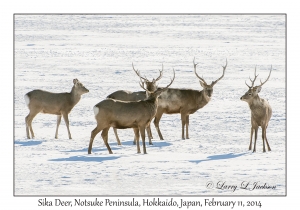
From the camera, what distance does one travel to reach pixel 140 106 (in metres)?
15.6

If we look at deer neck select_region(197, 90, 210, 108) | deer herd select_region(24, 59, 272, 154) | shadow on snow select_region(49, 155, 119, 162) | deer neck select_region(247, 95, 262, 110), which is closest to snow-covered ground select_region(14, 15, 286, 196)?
shadow on snow select_region(49, 155, 119, 162)

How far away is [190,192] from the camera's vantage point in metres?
12.7

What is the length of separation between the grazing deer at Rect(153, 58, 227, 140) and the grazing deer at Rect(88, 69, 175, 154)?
2.25 metres

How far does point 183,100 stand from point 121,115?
3.39 meters

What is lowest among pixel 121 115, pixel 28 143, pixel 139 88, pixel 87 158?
pixel 87 158

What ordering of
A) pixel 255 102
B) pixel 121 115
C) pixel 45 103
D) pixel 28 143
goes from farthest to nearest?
pixel 45 103 < pixel 28 143 < pixel 255 102 < pixel 121 115

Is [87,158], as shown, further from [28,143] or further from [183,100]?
[183,100]

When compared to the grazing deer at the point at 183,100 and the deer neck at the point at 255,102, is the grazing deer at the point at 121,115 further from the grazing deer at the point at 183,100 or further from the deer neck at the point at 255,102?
the grazing deer at the point at 183,100

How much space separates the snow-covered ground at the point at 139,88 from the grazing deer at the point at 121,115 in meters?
0.54

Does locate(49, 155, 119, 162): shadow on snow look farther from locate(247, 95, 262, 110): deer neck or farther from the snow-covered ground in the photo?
locate(247, 95, 262, 110): deer neck

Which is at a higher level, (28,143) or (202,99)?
(202,99)

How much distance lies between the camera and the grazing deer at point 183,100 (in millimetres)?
18078

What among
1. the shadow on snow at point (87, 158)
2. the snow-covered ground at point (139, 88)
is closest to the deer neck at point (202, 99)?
the snow-covered ground at point (139, 88)

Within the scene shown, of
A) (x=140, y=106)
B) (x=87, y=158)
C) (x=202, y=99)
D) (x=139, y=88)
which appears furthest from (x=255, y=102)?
(x=139, y=88)
